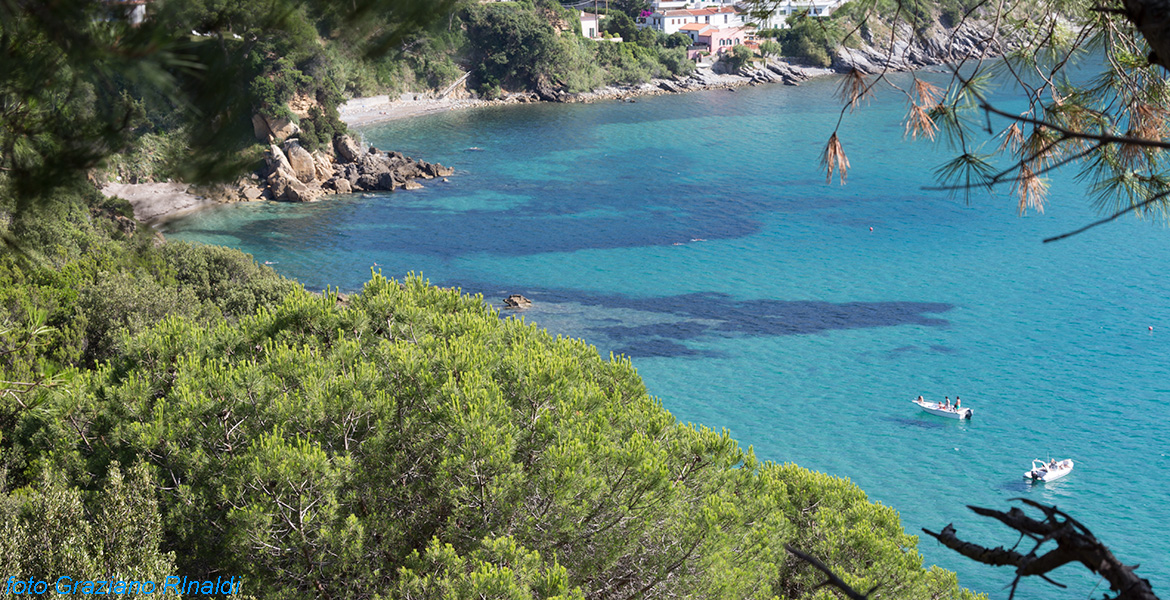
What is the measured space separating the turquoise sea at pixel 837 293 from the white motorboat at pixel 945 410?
0.28 meters

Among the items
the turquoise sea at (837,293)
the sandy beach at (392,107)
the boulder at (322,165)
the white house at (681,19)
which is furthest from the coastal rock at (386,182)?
the white house at (681,19)

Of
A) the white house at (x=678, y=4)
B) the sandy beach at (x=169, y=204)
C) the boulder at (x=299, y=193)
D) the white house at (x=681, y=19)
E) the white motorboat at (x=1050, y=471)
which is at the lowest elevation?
the white motorboat at (x=1050, y=471)

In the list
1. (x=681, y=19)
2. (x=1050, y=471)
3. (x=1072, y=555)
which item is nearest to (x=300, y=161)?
(x=1050, y=471)

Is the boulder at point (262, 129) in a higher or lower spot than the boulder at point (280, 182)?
higher

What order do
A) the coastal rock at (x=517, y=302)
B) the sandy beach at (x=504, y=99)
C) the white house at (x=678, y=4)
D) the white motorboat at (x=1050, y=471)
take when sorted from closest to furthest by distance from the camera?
the white motorboat at (x=1050, y=471)
the coastal rock at (x=517, y=302)
the sandy beach at (x=504, y=99)
the white house at (x=678, y=4)

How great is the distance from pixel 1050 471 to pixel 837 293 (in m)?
13.5

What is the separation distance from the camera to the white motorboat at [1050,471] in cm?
2077

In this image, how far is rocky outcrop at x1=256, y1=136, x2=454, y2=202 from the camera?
4631 centimetres

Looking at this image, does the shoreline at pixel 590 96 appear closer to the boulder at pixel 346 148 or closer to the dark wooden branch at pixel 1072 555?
the boulder at pixel 346 148

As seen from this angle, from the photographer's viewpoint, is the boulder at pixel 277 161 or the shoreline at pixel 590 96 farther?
the shoreline at pixel 590 96

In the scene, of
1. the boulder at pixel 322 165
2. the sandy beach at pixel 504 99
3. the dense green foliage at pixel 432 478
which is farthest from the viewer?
the sandy beach at pixel 504 99

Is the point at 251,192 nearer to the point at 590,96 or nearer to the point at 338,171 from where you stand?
the point at 338,171

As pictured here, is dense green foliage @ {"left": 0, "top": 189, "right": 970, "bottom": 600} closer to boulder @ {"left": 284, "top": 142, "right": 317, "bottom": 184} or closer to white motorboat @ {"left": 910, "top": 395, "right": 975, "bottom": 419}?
white motorboat @ {"left": 910, "top": 395, "right": 975, "bottom": 419}

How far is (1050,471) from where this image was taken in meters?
20.8
